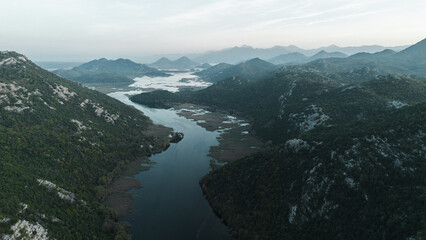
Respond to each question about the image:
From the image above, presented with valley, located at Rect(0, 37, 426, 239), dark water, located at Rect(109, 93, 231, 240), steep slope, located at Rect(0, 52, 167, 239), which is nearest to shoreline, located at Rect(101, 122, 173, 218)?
valley, located at Rect(0, 37, 426, 239)

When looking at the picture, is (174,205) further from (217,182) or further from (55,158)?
(55,158)

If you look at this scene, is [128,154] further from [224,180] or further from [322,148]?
[322,148]

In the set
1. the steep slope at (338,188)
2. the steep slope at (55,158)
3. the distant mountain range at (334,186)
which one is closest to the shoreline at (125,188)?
the steep slope at (55,158)

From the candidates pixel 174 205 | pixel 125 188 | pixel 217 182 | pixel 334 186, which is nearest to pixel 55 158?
pixel 125 188

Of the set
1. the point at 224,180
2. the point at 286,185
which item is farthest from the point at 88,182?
the point at 286,185

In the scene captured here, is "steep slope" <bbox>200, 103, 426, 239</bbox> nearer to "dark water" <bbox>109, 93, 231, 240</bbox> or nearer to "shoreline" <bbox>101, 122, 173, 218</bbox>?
"dark water" <bbox>109, 93, 231, 240</bbox>

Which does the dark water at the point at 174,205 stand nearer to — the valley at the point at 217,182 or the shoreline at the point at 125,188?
the valley at the point at 217,182
